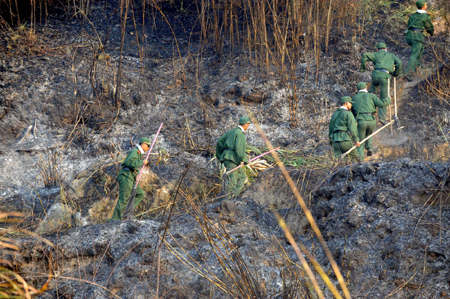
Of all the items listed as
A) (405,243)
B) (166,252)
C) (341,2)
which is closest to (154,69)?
(341,2)

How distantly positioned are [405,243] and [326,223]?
98cm

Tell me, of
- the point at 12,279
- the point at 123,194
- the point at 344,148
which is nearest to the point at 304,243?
the point at 12,279

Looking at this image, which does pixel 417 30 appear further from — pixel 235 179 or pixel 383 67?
pixel 235 179

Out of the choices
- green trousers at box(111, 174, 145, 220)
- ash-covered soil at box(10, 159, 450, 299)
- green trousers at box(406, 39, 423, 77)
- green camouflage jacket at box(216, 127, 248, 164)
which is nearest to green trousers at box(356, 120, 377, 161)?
green camouflage jacket at box(216, 127, 248, 164)

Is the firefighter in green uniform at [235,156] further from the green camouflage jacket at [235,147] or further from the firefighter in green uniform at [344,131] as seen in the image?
the firefighter in green uniform at [344,131]

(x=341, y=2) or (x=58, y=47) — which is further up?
(x=341, y=2)

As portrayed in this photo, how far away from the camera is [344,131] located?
8094mm

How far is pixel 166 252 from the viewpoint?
4.52 metres

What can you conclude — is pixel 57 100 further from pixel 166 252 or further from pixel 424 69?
pixel 424 69

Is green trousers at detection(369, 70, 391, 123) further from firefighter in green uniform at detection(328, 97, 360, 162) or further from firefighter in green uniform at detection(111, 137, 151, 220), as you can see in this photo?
firefighter in green uniform at detection(111, 137, 151, 220)

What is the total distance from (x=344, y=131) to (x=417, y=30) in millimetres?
4116

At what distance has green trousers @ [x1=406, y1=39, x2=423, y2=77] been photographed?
10609mm

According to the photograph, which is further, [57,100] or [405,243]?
[57,100]

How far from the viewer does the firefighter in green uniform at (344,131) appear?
801 centimetres
